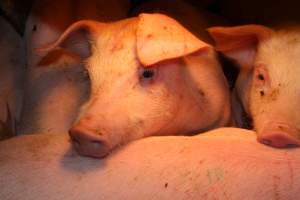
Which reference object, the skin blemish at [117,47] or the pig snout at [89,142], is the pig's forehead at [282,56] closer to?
the skin blemish at [117,47]

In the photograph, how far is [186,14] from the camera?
2652 millimetres

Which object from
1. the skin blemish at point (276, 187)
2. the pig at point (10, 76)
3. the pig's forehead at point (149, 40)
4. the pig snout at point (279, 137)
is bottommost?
the pig at point (10, 76)

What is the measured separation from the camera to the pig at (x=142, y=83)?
1626mm

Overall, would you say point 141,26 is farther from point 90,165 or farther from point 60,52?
point 60,52

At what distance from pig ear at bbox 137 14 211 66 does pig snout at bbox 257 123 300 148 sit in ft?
1.19

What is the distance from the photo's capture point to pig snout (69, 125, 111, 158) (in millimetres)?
1482

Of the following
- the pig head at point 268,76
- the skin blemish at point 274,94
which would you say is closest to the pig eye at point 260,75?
the pig head at point 268,76

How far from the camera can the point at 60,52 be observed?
A: 2.39 meters

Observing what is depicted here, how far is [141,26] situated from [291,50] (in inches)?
26.6

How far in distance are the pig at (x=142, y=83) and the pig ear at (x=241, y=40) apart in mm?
123

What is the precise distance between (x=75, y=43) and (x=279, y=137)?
959 mm

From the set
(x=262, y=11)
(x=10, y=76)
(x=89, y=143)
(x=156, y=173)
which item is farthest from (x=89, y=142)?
(x=262, y=11)

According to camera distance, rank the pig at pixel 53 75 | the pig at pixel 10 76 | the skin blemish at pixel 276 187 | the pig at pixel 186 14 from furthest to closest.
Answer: the pig at pixel 186 14 → the pig at pixel 10 76 → the pig at pixel 53 75 → the skin blemish at pixel 276 187

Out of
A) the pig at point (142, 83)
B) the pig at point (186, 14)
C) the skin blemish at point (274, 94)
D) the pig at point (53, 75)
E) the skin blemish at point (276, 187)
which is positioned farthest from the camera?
the pig at point (186, 14)
